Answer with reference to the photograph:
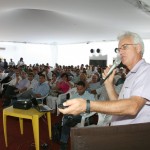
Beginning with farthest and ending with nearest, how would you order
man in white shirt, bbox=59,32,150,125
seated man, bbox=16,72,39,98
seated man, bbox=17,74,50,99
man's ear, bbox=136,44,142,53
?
seated man, bbox=16,72,39,98 → seated man, bbox=17,74,50,99 → man's ear, bbox=136,44,142,53 → man in white shirt, bbox=59,32,150,125

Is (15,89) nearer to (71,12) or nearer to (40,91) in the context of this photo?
(40,91)

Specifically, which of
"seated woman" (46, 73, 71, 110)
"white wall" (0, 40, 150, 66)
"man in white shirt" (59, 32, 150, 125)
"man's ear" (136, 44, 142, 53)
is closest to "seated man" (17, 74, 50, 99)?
"seated woman" (46, 73, 71, 110)

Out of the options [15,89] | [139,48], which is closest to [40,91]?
[15,89]

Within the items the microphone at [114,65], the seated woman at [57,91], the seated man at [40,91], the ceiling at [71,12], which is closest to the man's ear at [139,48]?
the microphone at [114,65]

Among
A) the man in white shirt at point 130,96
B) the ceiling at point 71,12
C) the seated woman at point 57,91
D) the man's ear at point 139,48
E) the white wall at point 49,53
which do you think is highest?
the ceiling at point 71,12

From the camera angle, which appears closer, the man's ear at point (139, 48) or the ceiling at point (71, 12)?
the man's ear at point (139, 48)

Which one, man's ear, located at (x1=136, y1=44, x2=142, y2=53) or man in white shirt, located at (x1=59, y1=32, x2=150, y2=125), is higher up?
man's ear, located at (x1=136, y1=44, x2=142, y2=53)

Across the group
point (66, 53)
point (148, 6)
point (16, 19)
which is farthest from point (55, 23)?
point (66, 53)

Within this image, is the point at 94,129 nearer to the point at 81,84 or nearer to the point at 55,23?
the point at 81,84

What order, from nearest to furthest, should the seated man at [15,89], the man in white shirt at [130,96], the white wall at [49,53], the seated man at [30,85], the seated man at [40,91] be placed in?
the man in white shirt at [130,96]
the seated man at [40,91]
the seated man at [30,85]
the seated man at [15,89]
the white wall at [49,53]

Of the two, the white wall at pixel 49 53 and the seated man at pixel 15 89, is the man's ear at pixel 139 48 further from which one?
the white wall at pixel 49 53

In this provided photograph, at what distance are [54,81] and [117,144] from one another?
628cm

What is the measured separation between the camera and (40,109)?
3.39 m

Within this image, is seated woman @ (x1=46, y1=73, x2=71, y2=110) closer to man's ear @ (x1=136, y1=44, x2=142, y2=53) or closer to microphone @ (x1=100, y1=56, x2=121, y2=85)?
microphone @ (x1=100, y1=56, x2=121, y2=85)
